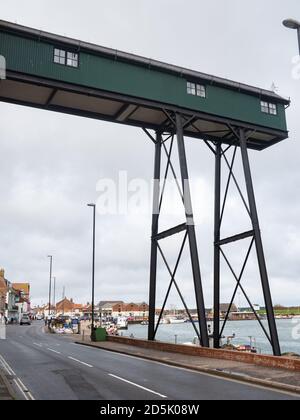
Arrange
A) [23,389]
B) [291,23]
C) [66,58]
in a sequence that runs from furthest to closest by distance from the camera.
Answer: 1. [66,58]
2. [291,23]
3. [23,389]

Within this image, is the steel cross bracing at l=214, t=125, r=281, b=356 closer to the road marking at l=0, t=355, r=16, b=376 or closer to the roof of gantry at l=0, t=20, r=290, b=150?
the roof of gantry at l=0, t=20, r=290, b=150

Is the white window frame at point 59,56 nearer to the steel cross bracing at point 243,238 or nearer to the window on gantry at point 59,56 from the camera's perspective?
the window on gantry at point 59,56

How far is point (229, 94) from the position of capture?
28250 mm

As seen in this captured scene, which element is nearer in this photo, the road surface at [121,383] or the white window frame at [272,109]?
the road surface at [121,383]

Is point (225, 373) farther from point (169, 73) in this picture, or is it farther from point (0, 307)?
point (0, 307)

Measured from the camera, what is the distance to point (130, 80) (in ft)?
82.5

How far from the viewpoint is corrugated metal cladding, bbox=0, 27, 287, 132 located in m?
22.7

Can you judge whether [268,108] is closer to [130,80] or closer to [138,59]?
[138,59]

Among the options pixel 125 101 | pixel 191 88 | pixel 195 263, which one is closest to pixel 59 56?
pixel 125 101

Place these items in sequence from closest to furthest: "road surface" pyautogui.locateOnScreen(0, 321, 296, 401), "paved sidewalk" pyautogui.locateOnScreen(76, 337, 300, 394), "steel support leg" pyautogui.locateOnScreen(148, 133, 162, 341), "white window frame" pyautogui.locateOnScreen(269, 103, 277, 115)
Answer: "road surface" pyautogui.locateOnScreen(0, 321, 296, 401), "paved sidewalk" pyautogui.locateOnScreen(76, 337, 300, 394), "steel support leg" pyautogui.locateOnScreen(148, 133, 162, 341), "white window frame" pyautogui.locateOnScreen(269, 103, 277, 115)

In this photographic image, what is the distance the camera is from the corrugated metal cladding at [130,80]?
22.7 meters

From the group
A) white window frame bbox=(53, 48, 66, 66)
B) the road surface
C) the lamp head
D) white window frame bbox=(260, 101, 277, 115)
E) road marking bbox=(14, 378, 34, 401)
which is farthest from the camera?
white window frame bbox=(260, 101, 277, 115)

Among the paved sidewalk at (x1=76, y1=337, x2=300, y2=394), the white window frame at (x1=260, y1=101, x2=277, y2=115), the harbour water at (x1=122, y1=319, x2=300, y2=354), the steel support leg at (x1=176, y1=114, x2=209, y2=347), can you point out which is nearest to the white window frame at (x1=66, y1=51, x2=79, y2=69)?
the steel support leg at (x1=176, y1=114, x2=209, y2=347)

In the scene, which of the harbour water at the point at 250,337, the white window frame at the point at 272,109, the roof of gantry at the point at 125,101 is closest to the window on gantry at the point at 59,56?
the roof of gantry at the point at 125,101
